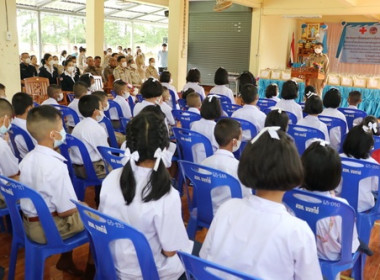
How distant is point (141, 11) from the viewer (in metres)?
15.7

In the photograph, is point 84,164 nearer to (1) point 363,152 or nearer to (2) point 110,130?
(2) point 110,130

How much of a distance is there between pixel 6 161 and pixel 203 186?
1.40 metres

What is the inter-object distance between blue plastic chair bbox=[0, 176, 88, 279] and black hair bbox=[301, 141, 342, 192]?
1266mm

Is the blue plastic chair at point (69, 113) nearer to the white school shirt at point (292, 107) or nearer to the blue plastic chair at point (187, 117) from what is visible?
the blue plastic chair at point (187, 117)

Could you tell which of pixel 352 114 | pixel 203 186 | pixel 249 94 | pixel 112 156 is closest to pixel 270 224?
pixel 203 186

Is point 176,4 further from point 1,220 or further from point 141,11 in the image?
point 1,220

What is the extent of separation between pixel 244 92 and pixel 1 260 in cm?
307

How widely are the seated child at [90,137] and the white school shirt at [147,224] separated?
1.42 metres

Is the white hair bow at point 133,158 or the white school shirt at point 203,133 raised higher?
the white hair bow at point 133,158

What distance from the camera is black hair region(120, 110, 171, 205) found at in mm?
1632

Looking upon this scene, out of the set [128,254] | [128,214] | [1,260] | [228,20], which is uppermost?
[228,20]

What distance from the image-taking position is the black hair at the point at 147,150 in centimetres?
163

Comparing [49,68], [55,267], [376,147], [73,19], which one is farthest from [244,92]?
[73,19]

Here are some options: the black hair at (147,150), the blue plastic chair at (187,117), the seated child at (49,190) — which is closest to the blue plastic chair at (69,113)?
the blue plastic chair at (187,117)
